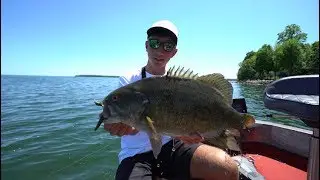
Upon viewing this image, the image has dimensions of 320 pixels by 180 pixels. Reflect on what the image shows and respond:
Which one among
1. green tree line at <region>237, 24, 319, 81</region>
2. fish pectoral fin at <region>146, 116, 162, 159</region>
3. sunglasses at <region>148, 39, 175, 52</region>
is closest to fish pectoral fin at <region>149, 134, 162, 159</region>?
fish pectoral fin at <region>146, 116, 162, 159</region>

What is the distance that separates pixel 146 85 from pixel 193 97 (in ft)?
1.63

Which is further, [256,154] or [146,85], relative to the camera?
[256,154]

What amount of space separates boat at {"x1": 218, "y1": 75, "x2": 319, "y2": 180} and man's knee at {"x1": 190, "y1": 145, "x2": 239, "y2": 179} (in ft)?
3.16

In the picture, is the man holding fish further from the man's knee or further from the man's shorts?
the man's knee

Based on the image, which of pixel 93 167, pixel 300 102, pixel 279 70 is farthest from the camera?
pixel 279 70

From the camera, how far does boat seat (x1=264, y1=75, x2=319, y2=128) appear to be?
97.1 inches

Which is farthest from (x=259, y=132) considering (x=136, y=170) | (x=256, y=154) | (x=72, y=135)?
(x=72, y=135)

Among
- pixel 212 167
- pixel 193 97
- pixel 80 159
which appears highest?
pixel 193 97

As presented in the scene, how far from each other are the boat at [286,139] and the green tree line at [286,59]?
57.7 m

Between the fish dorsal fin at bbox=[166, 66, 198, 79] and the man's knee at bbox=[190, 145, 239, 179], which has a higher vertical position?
the fish dorsal fin at bbox=[166, 66, 198, 79]

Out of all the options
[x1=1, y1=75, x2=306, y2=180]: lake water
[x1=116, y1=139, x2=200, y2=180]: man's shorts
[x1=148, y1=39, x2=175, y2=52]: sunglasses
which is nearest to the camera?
[x1=116, y1=139, x2=200, y2=180]: man's shorts

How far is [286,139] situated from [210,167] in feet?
11.6

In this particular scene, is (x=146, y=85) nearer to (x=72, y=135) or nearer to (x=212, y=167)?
A: (x=212, y=167)

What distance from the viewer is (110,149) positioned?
10617 mm
